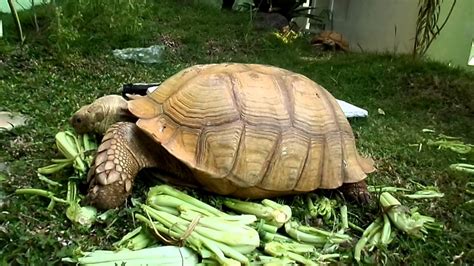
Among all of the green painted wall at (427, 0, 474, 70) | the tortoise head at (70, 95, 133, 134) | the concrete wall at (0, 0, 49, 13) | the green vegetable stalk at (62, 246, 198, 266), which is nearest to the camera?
the green vegetable stalk at (62, 246, 198, 266)

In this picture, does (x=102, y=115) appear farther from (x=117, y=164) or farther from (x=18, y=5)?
(x=18, y=5)

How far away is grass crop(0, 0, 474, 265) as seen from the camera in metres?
1.93

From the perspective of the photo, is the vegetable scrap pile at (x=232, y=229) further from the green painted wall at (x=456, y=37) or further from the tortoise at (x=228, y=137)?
the green painted wall at (x=456, y=37)

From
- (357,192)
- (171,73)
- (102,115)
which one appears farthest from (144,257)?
(171,73)

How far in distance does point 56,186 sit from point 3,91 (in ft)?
4.74

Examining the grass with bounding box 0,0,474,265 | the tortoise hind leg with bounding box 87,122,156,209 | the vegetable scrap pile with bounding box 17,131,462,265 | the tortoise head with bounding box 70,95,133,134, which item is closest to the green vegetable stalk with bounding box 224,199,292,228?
the vegetable scrap pile with bounding box 17,131,462,265

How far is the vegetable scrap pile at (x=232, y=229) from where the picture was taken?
1.74 meters

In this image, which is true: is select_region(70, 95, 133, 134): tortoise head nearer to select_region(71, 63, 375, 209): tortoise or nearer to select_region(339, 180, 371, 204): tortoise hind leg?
select_region(71, 63, 375, 209): tortoise

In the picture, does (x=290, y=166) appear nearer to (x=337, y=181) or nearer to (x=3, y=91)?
(x=337, y=181)

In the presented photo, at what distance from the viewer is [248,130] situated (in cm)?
210

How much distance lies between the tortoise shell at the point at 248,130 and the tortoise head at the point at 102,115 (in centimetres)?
8

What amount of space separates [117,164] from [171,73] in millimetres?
2421

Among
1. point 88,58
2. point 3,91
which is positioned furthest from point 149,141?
point 88,58

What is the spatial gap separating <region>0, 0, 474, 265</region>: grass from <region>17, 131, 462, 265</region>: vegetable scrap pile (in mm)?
62
